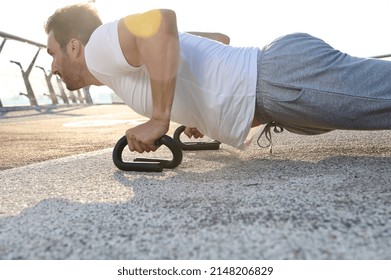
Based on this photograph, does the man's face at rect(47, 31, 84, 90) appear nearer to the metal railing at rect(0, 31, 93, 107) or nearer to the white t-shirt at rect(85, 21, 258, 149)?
the white t-shirt at rect(85, 21, 258, 149)

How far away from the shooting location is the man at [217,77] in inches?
45.9

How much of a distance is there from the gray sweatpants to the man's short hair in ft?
2.21

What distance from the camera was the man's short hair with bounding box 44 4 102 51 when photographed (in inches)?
57.3

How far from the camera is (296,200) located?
2.60ft

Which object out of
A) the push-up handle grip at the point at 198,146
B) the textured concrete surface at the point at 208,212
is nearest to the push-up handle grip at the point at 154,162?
the textured concrete surface at the point at 208,212

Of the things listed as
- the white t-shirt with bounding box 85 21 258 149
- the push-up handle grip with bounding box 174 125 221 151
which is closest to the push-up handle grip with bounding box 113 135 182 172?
the white t-shirt with bounding box 85 21 258 149

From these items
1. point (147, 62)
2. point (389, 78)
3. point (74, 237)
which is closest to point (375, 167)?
point (389, 78)

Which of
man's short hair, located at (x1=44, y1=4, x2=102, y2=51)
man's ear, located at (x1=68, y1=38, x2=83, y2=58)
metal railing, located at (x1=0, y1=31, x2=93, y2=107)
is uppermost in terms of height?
man's short hair, located at (x1=44, y1=4, x2=102, y2=51)

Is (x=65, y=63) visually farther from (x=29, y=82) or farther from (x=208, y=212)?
(x=29, y=82)

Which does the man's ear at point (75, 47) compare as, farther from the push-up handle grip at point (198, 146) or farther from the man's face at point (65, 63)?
the push-up handle grip at point (198, 146)

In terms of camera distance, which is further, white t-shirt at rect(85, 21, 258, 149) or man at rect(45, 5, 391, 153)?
white t-shirt at rect(85, 21, 258, 149)

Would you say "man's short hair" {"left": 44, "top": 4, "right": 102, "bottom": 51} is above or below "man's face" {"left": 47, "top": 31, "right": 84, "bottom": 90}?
above

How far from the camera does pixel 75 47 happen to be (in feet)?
4.74

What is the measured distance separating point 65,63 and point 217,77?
616 mm
